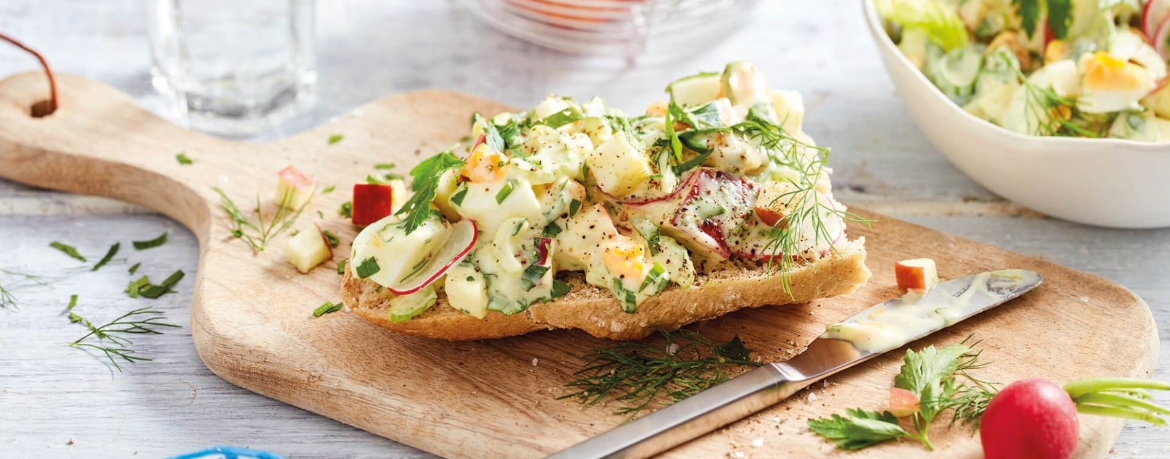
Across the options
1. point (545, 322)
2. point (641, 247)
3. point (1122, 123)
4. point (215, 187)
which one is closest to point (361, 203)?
point (215, 187)

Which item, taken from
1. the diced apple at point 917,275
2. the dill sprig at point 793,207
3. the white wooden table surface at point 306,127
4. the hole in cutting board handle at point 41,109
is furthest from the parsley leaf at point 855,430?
the hole in cutting board handle at point 41,109

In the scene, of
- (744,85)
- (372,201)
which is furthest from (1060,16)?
(372,201)

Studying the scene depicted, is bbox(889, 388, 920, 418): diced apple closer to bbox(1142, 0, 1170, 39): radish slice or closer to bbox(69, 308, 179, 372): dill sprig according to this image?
bbox(1142, 0, 1170, 39): radish slice

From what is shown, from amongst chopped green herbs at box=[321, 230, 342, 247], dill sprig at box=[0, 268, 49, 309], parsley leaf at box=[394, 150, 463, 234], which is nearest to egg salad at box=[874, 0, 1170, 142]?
parsley leaf at box=[394, 150, 463, 234]

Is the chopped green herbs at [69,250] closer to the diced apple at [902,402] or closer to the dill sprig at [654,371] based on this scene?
the dill sprig at [654,371]

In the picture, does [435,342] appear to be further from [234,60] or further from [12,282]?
[234,60]

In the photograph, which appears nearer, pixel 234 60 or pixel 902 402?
pixel 902 402

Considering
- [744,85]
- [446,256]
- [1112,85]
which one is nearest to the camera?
[446,256]
